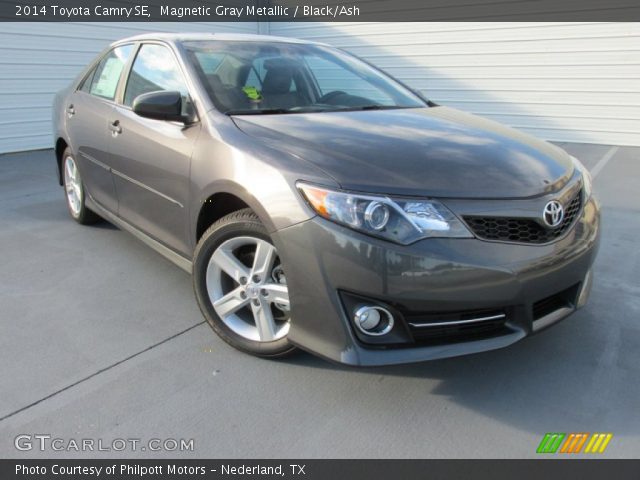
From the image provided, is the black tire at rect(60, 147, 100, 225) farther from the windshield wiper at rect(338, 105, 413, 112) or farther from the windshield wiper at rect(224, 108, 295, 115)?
the windshield wiper at rect(338, 105, 413, 112)

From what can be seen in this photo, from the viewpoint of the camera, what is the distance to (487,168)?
2.23 metres

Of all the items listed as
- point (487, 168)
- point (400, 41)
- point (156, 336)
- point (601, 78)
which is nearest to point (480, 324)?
point (487, 168)

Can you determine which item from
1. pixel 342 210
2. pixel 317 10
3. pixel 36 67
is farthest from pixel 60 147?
pixel 317 10

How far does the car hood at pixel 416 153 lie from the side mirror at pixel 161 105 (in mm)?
328

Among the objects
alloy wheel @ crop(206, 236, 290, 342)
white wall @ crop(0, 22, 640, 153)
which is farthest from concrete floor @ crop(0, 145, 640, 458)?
white wall @ crop(0, 22, 640, 153)

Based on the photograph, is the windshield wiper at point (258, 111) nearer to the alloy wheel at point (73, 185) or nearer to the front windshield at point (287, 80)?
the front windshield at point (287, 80)

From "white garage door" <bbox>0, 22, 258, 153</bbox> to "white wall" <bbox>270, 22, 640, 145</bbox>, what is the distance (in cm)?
508

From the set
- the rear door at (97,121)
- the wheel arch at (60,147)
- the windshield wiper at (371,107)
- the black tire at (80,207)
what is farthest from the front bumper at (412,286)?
the wheel arch at (60,147)

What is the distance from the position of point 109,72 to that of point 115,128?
73cm

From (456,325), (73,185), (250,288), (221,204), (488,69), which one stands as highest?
(221,204)

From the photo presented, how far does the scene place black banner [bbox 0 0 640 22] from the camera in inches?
324

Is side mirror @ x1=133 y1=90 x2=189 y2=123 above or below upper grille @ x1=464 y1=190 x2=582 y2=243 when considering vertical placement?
above

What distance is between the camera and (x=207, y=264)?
2.58 m
